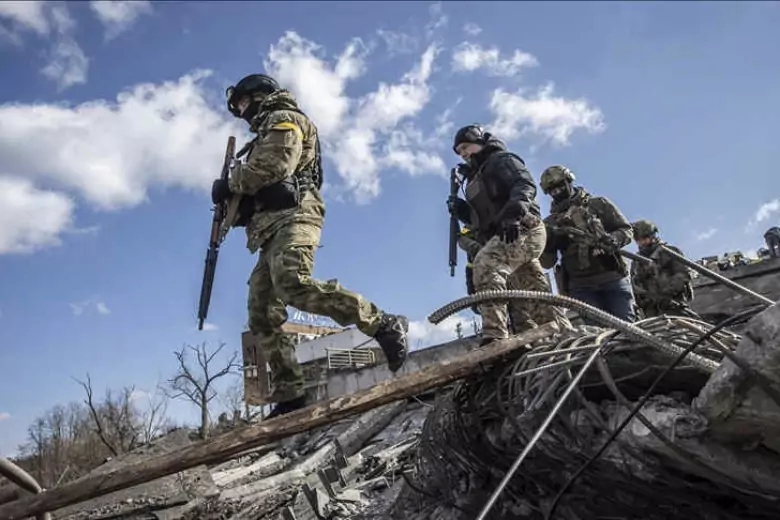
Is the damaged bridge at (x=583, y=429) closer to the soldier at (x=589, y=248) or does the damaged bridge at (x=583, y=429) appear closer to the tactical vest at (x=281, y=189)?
the tactical vest at (x=281, y=189)

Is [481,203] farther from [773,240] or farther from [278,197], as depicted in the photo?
[773,240]

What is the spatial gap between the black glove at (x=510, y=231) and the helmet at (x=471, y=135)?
2.91 feet

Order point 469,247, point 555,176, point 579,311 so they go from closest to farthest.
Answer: point 579,311
point 469,247
point 555,176

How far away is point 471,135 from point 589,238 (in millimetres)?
1594

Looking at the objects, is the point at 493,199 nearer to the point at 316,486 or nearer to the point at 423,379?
the point at 423,379

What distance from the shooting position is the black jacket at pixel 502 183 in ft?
11.8

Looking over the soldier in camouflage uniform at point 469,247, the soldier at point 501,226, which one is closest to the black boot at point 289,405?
the soldier at point 501,226

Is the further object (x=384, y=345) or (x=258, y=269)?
(x=258, y=269)

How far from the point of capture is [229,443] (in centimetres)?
200

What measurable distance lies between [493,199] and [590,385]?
214 cm

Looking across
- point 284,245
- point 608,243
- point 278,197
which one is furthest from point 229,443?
point 608,243

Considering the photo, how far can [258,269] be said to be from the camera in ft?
11.2

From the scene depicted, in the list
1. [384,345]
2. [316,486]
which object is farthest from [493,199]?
[316,486]

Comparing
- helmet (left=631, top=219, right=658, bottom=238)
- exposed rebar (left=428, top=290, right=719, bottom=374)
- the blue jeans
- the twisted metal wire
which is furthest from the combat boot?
helmet (left=631, top=219, right=658, bottom=238)
